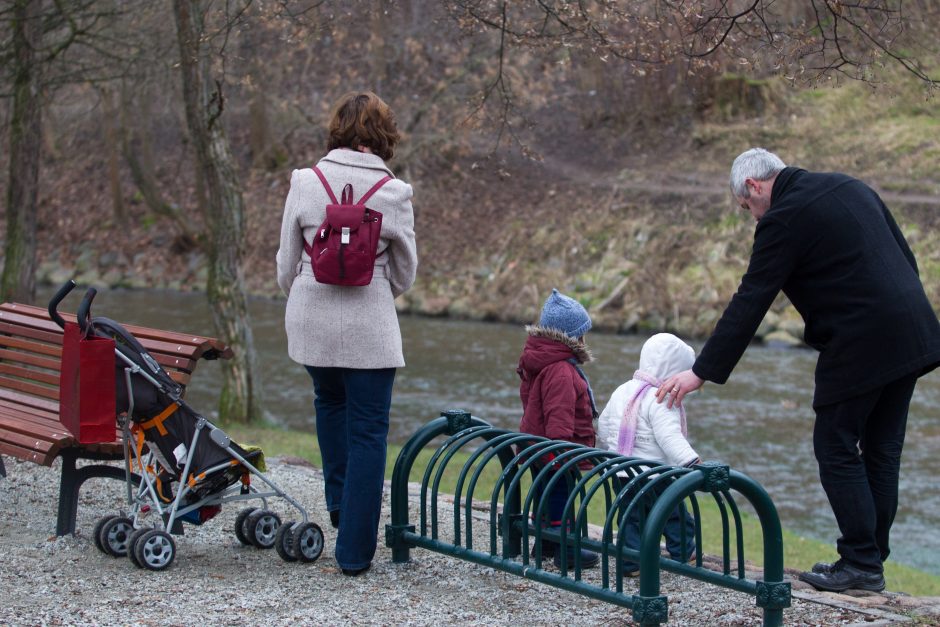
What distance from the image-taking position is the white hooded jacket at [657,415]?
5.43 meters

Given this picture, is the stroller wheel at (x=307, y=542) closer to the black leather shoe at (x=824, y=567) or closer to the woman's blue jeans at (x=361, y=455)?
the woman's blue jeans at (x=361, y=455)

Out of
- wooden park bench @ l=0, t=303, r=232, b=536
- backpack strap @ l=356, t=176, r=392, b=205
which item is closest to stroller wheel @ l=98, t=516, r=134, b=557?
wooden park bench @ l=0, t=303, r=232, b=536

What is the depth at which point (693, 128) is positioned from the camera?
3030cm

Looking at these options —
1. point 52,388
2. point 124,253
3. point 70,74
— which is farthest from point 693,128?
point 52,388

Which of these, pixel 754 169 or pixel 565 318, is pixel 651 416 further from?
pixel 754 169

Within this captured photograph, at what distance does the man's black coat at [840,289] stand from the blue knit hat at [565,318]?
27.4 inches

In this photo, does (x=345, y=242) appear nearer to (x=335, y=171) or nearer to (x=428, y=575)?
(x=335, y=171)

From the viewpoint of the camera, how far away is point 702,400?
1612 cm

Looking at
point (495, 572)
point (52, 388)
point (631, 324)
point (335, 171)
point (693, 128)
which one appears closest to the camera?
point (335, 171)

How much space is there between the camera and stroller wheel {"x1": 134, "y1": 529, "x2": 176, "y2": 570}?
537cm

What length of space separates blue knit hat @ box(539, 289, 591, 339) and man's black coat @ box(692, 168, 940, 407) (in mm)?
695

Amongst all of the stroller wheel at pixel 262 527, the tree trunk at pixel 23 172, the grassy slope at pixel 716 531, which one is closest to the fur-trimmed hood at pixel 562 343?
the stroller wheel at pixel 262 527

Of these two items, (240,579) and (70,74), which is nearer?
(240,579)

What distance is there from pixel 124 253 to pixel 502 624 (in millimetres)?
27249
